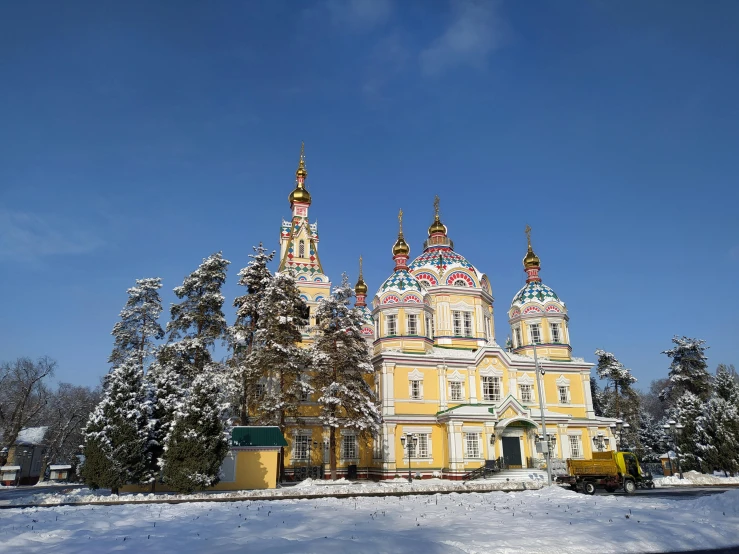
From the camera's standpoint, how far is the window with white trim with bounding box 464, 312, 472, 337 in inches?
1660

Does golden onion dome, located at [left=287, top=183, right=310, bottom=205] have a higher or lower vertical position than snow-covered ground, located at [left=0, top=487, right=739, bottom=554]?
higher

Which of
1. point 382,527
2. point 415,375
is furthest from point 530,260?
point 382,527

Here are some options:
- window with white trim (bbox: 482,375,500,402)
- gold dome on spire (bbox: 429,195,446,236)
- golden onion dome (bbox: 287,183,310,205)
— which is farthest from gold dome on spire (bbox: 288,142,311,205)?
window with white trim (bbox: 482,375,500,402)

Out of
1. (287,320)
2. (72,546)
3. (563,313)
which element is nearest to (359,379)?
(287,320)

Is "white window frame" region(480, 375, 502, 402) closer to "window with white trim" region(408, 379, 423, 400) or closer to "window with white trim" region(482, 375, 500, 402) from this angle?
"window with white trim" region(482, 375, 500, 402)

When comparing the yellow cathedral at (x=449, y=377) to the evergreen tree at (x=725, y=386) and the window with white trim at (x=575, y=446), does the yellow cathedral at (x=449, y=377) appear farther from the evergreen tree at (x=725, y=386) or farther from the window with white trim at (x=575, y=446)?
the evergreen tree at (x=725, y=386)

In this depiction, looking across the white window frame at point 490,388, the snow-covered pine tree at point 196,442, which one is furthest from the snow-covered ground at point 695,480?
the snow-covered pine tree at point 196,442

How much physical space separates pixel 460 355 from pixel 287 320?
45.6 feet

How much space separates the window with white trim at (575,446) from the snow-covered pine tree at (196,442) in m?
26.4

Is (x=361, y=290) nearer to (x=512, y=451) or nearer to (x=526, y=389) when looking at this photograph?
(x=526, y=389)

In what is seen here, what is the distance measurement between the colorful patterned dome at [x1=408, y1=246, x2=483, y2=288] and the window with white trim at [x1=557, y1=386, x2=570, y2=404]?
33.9ft

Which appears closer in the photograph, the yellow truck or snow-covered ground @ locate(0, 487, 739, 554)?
snow-covered ground @ locate(0, 487, 739, 554)

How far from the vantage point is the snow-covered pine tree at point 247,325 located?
32344 mm

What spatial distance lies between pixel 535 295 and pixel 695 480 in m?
18.0
